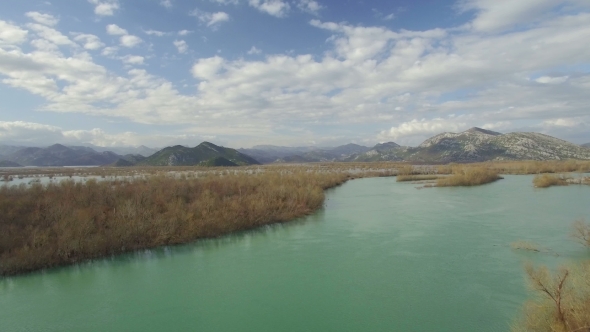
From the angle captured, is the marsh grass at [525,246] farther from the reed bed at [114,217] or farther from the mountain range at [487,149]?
the mountain range at [487,149]

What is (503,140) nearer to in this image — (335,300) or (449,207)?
(449,207)

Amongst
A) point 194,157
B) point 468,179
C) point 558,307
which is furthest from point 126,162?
point 558,307

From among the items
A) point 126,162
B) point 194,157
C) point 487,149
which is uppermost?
point 487,149

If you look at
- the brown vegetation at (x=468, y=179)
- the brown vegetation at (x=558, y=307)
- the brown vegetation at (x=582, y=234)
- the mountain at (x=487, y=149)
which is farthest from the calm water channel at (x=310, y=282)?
the mountain at (x=487, y=149)

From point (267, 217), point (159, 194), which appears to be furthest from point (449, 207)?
point (159, 194)

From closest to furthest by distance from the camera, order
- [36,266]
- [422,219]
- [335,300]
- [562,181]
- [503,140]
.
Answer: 1. [335,300]
2. [36,266]
3. [422,219]
4. [562,181]
5. [503,140]

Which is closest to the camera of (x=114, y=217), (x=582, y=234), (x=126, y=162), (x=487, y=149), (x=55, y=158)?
(x=582, y=234)

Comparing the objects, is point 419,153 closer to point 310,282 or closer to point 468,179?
point 468,179
